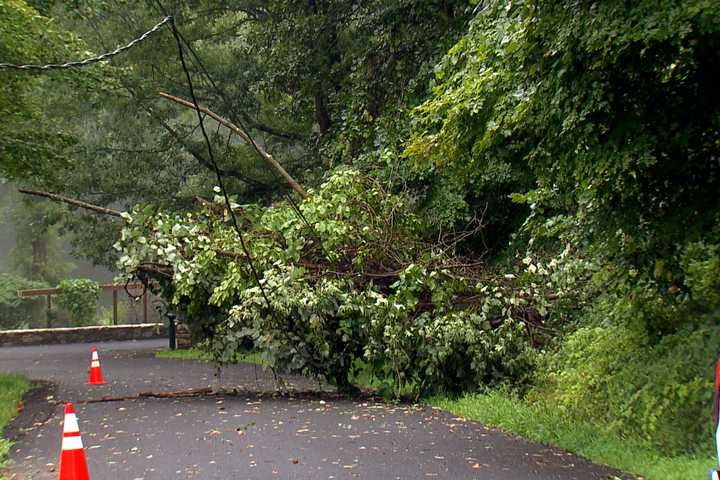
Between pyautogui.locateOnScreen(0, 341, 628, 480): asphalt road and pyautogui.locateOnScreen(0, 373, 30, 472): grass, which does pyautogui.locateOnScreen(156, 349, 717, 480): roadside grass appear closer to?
pyautogui.locateOnScreen(0, 341, 628, 480): asphalt road

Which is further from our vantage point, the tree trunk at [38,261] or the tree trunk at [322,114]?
the tree trunk at [38,261]

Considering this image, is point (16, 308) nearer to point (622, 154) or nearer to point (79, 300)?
point (79, 300)

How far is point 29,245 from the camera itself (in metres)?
52.9

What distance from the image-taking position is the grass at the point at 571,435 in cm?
736

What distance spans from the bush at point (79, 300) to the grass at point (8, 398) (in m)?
15.7

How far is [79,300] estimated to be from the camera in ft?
110

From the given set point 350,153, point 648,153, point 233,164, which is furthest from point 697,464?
point 233,164

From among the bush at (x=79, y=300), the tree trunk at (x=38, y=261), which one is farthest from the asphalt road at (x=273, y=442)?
the tree trunk at (x=38, y=261)

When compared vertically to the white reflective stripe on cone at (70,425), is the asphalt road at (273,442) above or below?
below

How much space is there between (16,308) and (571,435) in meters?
33.2

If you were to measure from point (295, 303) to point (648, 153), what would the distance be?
6736mm

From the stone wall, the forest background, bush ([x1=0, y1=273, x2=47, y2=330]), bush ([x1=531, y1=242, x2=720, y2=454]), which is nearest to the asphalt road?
bush ([x1=531, y1=242, x2=720, y2=454])

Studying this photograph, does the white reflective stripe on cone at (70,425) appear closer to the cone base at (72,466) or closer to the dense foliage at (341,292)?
the cone base at (72,466)

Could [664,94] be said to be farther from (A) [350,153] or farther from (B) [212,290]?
(A) [350,153]
